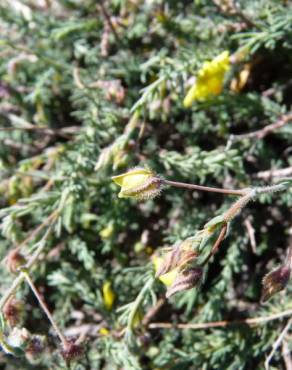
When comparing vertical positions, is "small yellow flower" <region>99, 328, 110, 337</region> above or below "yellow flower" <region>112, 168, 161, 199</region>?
below

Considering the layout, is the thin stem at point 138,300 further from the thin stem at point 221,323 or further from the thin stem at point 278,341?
the thin stem at point 278,341

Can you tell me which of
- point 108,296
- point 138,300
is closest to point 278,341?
point 138,300

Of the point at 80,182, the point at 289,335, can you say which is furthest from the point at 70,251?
the point at 289,335

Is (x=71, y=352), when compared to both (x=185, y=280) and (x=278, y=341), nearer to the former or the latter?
(x=185, y=280)

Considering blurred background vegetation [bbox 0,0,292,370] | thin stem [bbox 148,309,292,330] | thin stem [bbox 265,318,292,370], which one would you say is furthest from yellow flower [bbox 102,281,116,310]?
thin stem [bbox 265,318,292,370]

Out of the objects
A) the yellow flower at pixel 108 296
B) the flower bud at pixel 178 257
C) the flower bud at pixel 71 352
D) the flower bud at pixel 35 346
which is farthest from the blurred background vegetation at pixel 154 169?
the flower bud at pixel 178 257

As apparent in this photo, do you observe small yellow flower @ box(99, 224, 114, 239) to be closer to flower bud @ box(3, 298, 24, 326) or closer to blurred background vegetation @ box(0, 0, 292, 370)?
blurred background vegetation @ box(0, 0, 292, 370)

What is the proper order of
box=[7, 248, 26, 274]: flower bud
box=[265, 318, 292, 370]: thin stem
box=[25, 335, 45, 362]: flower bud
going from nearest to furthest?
box=[25, 335, 45, 362]: flower bud, box=[265, 318, 292, 370]: thin stem, box=[7, 248, 26, 274]: flower bud
